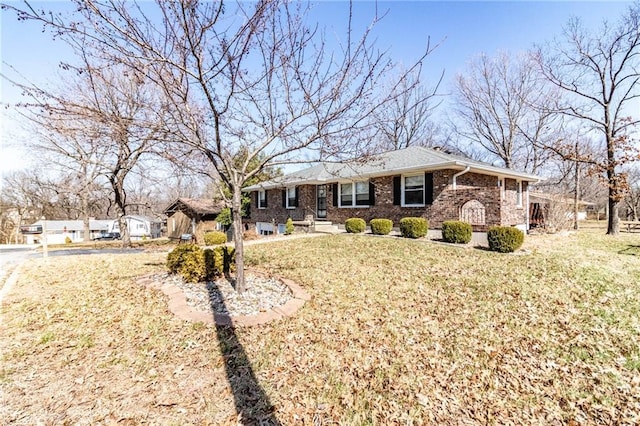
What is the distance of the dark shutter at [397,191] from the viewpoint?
12.6 m

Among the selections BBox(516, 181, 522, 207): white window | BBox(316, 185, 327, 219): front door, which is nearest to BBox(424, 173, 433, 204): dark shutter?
BBox(316, 185, 327, 219): front door

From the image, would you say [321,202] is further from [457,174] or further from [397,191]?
[457,174]

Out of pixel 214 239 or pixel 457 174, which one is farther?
pixel 214 239

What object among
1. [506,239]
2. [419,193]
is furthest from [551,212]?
[506,239]

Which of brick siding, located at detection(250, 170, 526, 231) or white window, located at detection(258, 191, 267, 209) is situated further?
white window, located at detection(258, 191, 267, 209)

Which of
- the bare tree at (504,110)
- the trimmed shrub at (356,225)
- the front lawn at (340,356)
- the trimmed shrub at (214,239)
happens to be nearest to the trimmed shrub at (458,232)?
the front lawn at (340,356)

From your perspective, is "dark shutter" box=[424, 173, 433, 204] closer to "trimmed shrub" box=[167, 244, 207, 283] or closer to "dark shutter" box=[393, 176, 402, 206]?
"dark shutter" box=[393, 176, 402, 206]

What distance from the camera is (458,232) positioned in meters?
9.48

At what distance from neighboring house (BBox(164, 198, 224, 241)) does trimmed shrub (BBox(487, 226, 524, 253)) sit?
1697 centimetres

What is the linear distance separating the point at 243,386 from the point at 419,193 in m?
10.8

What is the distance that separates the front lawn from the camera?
247 cm

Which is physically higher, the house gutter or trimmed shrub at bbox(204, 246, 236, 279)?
the house gutter

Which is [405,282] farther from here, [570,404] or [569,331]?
[570,404]

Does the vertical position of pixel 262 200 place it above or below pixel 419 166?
below
